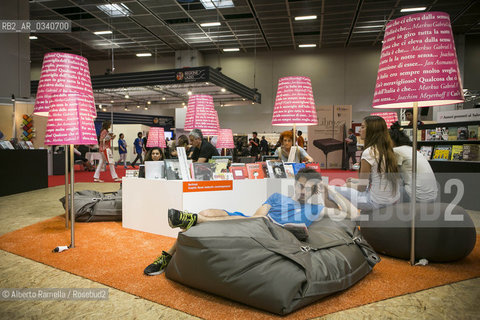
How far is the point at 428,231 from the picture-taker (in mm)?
2715

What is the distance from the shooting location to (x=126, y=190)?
161 inches

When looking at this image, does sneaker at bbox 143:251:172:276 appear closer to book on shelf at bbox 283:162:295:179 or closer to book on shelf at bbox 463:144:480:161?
book on shelf at bbox 283:162:295:179

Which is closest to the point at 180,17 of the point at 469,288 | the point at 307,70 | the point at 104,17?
the point at 104,17

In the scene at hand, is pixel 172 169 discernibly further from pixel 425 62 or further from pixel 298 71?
pixel 298 71

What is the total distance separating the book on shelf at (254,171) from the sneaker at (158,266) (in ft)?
5.14

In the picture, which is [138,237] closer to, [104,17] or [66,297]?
[66,297]

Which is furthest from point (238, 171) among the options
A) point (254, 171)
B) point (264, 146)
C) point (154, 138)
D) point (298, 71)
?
point (298, 71)

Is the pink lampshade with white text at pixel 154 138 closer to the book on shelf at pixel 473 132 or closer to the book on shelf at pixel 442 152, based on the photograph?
the book on shelf at pixel 442 152

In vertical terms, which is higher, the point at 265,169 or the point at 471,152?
the point at 471,152

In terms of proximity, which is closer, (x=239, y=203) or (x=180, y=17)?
(x=239, y=203)

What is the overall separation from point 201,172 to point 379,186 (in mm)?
1809

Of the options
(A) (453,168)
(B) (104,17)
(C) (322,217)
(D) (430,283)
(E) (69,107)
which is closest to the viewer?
(D) (430,283)

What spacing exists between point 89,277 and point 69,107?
1644 millimetres

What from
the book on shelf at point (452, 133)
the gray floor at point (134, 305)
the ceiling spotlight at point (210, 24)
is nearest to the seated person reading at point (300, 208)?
the gray floor at point (134, 305)
